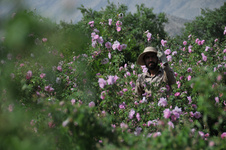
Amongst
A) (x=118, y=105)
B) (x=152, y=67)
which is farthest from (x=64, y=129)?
(x=152, y=67)

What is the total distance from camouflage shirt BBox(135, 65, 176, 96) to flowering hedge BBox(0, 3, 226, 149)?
0.37 ft

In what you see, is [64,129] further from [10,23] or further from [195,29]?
[195,29]

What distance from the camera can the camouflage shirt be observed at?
324cm

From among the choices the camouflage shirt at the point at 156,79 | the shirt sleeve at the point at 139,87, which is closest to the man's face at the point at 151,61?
the camouflage shirt at the point at 156,79

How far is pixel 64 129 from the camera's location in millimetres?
1479

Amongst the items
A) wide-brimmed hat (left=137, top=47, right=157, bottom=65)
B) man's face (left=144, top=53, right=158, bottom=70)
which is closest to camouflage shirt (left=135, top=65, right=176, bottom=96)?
man's face (left=144, top=53, right=158, bottom=70)

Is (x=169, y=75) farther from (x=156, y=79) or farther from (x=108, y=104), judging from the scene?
(x=108, y=104)

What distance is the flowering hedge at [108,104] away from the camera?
1299 mm

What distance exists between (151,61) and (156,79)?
0.33 metres

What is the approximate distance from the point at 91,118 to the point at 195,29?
34.8 metres

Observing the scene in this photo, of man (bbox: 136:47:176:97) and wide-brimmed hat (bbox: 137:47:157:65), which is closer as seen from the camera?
man (bbox: 136:47:176:97)

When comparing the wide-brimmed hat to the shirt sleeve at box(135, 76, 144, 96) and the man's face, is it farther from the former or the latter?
the shirt sleeve at box(135, 76, 144, 96)

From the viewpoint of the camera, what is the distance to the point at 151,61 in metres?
3.55

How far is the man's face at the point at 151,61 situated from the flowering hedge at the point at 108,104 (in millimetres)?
121
